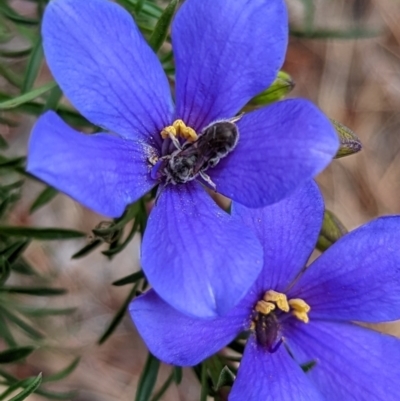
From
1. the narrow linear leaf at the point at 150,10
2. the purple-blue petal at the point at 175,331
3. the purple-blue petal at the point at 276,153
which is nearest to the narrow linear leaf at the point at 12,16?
the narrow linear leaf at the point at 150,10

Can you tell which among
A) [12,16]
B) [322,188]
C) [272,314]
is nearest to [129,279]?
[272,314]

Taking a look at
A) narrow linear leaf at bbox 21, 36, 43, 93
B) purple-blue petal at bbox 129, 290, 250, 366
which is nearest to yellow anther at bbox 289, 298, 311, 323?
purple-blue petal at bbox 129, 290, 250, 366

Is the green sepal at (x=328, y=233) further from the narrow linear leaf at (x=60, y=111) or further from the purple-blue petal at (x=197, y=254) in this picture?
the narrow linear leaf at (x=60, y=111)

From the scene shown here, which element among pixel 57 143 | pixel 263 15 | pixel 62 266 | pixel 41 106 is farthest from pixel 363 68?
pixel 57 143

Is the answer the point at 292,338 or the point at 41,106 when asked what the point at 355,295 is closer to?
the point at 292,338

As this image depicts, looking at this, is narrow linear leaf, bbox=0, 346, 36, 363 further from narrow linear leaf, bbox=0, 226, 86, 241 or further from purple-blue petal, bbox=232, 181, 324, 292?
purple-blue petal, bbox=232, 181, 324, 292
